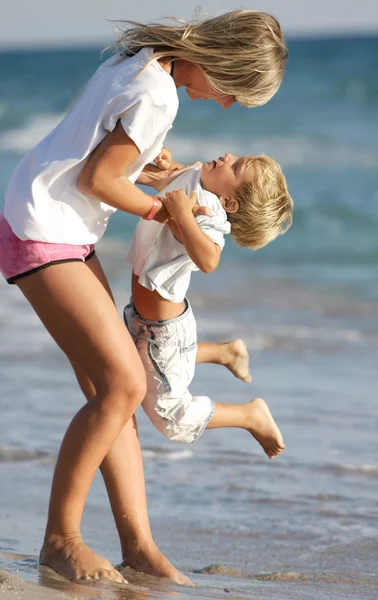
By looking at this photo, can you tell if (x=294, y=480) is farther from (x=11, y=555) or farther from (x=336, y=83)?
(x=336, y=83)

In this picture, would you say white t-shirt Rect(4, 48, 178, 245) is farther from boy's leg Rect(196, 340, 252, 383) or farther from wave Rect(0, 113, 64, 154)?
wave Rect(0, 113, 64, 154)

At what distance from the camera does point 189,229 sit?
10.5 ft

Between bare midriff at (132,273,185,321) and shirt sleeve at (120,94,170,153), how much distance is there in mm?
622

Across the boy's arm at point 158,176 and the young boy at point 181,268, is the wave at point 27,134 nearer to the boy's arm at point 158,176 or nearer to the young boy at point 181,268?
the boy's arm at point 158,176

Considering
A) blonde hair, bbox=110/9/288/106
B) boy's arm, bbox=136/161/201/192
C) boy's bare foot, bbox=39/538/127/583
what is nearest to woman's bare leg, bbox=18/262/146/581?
boy's bare foot, bbox=39/538/127/583

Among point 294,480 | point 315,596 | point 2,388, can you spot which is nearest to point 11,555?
point 315,596

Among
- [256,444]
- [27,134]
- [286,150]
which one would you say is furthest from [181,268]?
[27,134]

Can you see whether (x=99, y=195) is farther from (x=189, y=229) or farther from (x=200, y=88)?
(x=200, y=88)

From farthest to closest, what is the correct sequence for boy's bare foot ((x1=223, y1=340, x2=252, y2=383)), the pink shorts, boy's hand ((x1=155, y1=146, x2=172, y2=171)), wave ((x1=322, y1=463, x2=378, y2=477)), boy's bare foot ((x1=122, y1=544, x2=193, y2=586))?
wave ((x1=322, y1=463, x2=378, y2=477)) → boy's bare foot ((x1=223, y1=340, x2=252, y2=383)) → boy's hand ((x1=155, y1=146, x2=172, y2=171)) → boy's bare foot ((x1=122, y1=544, x2=193, y2=586)) → the pink shorts

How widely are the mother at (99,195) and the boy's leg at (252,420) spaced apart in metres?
0.52

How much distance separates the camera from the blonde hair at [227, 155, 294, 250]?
3.47 meters

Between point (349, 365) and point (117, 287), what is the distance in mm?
3327

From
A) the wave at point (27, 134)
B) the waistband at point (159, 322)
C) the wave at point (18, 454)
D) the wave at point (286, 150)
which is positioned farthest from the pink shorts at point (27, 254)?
the wave at point (27, 134)

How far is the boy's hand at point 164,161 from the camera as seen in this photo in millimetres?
3619
